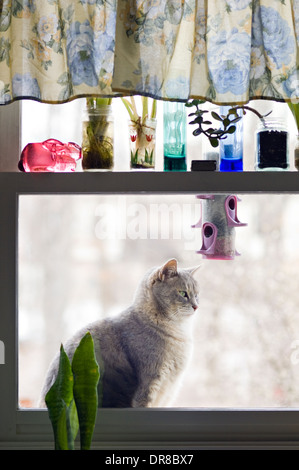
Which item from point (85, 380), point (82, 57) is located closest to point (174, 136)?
point (82, 57)

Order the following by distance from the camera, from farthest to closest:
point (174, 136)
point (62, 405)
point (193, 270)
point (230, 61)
A: 1. point (193, 270)
2. point (174, 136)
3. point (230, 61)
4. point (62, 405)

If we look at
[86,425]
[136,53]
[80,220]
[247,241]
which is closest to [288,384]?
[247,241]

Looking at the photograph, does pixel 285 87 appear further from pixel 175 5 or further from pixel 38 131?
pixel 38 131

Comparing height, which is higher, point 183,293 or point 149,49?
point 149,49

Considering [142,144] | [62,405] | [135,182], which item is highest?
[142,144]

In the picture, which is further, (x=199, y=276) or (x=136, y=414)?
(x=199, y=276)

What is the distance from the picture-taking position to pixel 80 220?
1489mm

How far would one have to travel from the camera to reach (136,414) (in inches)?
52.9

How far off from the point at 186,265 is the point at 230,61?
1.99 feet

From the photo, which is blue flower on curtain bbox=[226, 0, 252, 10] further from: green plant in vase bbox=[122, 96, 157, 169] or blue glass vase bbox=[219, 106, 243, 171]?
green plant in vase bbox=[122, 96, 157, 169]

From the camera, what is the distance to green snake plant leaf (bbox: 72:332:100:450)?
1119mm

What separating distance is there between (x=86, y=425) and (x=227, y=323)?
0.57 meters

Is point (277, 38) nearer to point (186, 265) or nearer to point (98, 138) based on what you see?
point (98, 138)

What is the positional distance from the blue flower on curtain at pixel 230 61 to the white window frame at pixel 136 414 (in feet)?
0.78
